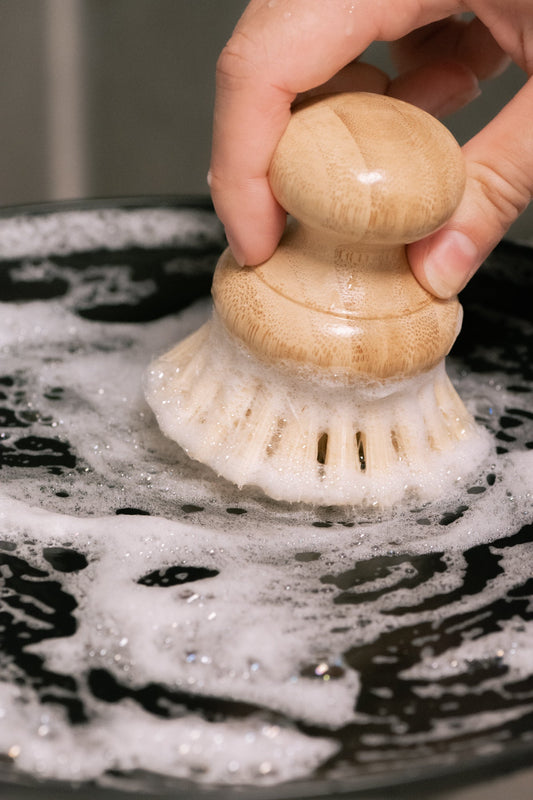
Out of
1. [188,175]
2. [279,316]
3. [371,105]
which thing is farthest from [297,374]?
[188,175]

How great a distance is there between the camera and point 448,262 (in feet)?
1.54

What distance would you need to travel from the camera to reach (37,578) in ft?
1.39

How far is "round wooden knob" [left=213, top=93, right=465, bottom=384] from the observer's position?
421 mm

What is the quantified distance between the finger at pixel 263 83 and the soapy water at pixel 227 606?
0.49 feet

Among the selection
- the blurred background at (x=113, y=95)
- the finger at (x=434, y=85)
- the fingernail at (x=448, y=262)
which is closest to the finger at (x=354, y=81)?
the finger at (x=434, y=85)

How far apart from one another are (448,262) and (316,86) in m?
0.12

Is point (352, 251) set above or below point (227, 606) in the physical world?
above

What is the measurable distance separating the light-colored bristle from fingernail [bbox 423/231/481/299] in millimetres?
46

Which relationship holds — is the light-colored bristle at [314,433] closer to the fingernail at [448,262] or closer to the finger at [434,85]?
the fingernail at [448,262]

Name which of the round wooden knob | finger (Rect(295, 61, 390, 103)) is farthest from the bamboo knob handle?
finger (Rect(295, 61, 390, 103))

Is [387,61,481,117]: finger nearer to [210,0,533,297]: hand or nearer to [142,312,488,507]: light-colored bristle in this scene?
[210,0,533,297]: hand

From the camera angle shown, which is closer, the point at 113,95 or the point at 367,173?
the point at 367,173

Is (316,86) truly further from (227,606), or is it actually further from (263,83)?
(227,606)

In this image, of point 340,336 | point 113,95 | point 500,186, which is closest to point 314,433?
point 340,336
